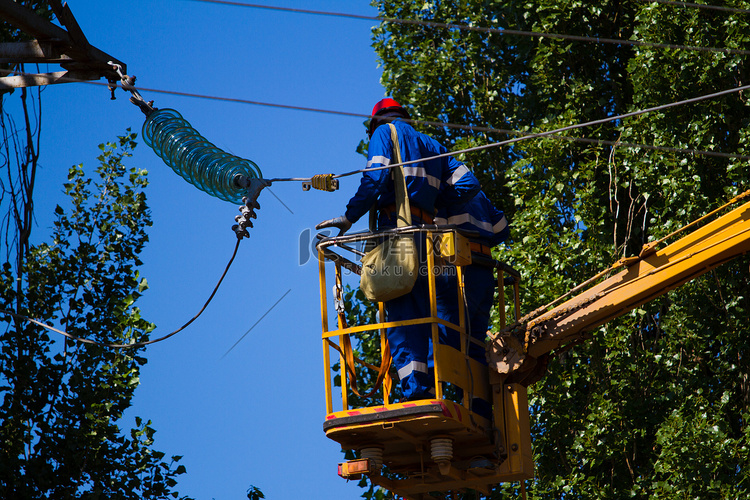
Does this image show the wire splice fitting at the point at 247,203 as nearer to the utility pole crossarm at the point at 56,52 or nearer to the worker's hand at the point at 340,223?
the worker's hand at the point at 340,223

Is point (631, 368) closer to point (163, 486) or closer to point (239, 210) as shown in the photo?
point (163, 486)

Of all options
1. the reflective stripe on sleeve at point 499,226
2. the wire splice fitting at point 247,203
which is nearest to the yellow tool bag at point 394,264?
the wire splice fitting at point 247,203

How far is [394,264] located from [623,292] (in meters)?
1.80

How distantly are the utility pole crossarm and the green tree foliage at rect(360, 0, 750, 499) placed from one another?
208 inches

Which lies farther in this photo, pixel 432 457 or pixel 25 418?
pixel 25 418

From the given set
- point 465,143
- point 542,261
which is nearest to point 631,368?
point 542,261

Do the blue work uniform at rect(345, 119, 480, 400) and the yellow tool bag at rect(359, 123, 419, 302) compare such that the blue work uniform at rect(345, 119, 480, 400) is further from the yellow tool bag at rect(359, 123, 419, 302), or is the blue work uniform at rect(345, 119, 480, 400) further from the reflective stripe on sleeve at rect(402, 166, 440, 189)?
the yellow tool bag at rect(359, 123, 419, 302)

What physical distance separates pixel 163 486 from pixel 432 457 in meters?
3.85

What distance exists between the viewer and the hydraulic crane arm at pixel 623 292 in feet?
27.3

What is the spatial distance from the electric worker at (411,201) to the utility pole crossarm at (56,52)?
7.32 ft

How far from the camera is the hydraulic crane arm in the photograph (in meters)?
8.32

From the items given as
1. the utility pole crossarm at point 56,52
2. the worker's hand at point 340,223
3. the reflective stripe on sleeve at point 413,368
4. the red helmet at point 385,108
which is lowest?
the reflective stripe on sleeve at point 413,368

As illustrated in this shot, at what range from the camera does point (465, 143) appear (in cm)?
1455

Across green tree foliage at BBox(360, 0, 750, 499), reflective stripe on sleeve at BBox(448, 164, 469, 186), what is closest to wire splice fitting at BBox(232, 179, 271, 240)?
reflective stripe on sleeve at BBox(448, 164, 469, 186)
